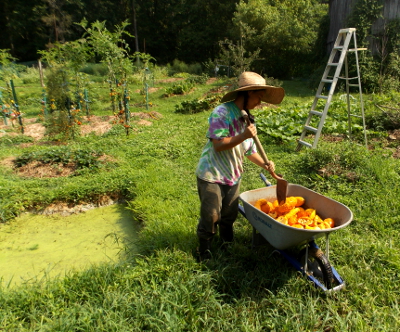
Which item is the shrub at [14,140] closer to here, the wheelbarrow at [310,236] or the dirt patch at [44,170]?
the dirt patch at [44,170]

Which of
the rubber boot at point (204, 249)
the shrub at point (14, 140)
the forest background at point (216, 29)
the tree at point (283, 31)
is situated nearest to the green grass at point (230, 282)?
the rubber boot at point (204, 249)

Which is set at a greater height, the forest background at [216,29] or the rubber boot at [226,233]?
the forest background at [216,29]

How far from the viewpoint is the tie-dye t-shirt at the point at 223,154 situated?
252 centimetres

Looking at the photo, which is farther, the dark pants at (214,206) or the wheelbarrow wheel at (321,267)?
the dark pants at (214,206)

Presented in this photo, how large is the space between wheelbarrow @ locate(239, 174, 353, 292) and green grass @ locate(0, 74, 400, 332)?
0.13 m

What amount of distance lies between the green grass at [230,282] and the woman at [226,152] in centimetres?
49

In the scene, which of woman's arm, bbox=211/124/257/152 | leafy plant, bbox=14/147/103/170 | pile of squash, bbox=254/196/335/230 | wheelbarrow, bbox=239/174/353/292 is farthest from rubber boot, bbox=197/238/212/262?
leafy plant, bbox=14/147/103/170

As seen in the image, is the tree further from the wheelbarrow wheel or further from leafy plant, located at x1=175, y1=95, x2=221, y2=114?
the wheelbarrow wheel

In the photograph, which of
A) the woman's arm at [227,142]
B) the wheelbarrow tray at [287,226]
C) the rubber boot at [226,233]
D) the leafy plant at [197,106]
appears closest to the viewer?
the wheelbarrow tray at [287,226]

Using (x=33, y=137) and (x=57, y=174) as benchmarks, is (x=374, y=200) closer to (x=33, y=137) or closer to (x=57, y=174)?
(x=57, y=174)

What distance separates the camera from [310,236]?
2.24m

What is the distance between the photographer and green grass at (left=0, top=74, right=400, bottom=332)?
2262 mm

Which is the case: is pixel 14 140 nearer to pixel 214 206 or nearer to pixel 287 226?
pixel 214 206

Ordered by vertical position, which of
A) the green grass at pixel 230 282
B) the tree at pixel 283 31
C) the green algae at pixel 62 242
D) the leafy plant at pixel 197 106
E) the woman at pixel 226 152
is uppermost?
the tree at pixel 283 31
